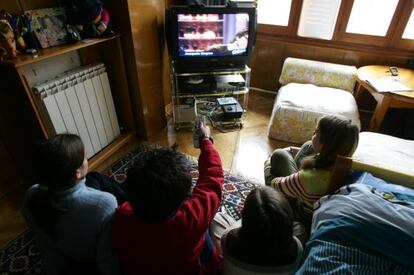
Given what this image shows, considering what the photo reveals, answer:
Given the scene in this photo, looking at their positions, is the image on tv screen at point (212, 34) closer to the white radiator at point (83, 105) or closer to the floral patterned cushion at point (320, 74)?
the floral patterned cushion at point (320, 74)

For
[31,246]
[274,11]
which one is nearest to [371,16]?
[274,11]

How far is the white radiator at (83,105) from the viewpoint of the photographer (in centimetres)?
158

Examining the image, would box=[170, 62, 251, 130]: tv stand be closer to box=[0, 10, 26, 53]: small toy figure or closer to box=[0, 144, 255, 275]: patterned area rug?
box=[0, 144, 255, 275]: patterned area rug

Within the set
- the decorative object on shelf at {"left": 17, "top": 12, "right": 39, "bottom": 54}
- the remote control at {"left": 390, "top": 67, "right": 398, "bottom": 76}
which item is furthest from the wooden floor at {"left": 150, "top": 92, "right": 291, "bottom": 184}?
the decorative object on shelf at {"left": 17, "top": 12, "right": 39, "bottom": 54}

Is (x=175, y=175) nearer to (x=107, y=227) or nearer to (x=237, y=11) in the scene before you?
(x=107, y=227)

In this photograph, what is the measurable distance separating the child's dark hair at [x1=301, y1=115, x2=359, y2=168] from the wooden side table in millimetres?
1084

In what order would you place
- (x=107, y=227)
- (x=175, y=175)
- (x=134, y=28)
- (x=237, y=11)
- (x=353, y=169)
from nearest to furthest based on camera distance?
(x=175, y=175) < (x=107, y=227) < (x=353, y=169) < (x=134, y=28) < (x=237, y=11)

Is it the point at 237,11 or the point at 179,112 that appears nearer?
the point at 237,11

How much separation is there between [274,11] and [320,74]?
855 mm

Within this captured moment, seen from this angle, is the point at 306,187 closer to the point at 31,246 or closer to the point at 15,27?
the point at 31,246

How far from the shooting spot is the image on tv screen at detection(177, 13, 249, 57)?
2.11 m

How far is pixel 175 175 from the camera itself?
0.72 meters

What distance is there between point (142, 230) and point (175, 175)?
0.18 metres

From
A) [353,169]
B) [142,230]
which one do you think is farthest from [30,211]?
[353,169]
